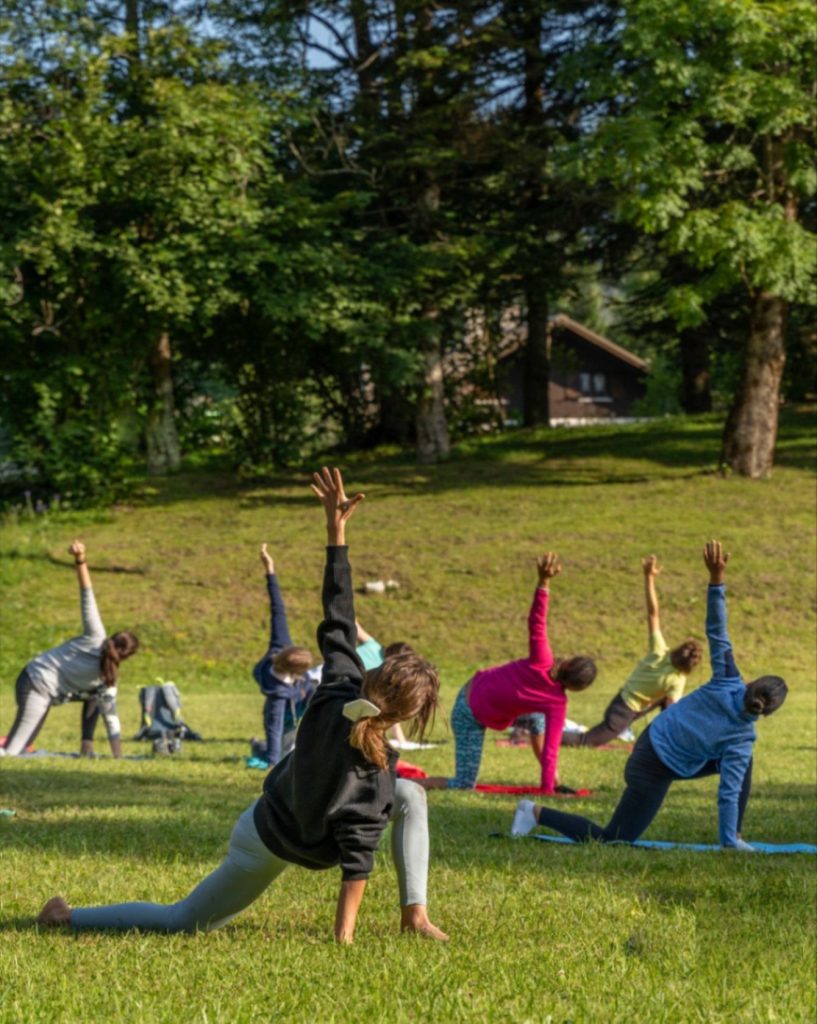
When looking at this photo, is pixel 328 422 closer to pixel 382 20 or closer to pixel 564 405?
pixel 382 20

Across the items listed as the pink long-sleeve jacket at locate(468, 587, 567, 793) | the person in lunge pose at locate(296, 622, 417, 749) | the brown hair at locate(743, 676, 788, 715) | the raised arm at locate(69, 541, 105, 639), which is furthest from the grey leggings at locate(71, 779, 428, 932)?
the raised arm at locate(69, 541, 105, 639)

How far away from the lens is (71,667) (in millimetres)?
12602

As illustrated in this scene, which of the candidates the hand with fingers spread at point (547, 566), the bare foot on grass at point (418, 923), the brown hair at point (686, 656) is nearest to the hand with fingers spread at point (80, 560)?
the hand with fingers spread at point (547, 566)

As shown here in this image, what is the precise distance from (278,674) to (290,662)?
306 mm

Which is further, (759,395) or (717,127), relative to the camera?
(759,395)

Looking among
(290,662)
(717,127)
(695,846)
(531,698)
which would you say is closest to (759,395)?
(717,127)

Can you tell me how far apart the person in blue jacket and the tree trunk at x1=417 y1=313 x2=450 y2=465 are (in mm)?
21572

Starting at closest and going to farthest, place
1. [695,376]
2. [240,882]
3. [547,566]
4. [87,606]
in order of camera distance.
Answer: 1. [240,882]
2. [547,566]
3. [87,606]
4. [695,376]

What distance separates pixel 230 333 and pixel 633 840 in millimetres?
26477

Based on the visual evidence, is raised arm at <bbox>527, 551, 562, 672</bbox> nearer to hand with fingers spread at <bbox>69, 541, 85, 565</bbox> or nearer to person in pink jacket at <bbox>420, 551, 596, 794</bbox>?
person in pink jacket at <bbox>420, 551, 596, 794</bbox>

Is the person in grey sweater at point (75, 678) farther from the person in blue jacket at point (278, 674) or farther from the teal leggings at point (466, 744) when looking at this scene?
the teal leggings at point (466, 744)

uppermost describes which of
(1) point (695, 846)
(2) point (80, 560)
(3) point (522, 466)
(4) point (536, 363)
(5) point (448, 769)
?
(4) point (536, 363)

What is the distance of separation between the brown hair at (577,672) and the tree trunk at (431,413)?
23.7 metres

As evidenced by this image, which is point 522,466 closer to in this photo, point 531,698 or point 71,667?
point 71,667
